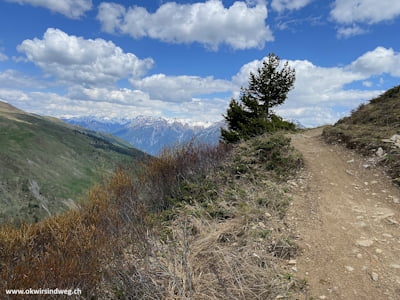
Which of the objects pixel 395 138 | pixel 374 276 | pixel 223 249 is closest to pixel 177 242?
pixel 223 249

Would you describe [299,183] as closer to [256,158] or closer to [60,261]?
[256,158]

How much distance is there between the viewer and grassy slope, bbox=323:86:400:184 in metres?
9.01

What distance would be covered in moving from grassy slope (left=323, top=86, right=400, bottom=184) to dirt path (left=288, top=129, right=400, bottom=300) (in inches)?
21.0

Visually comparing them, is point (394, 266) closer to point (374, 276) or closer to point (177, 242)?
point (374, 276)

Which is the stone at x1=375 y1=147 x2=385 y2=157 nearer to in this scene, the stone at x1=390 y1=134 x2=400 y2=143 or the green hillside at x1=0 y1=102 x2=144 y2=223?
the stone at x1=390 y1=134 x2=400 y2=143

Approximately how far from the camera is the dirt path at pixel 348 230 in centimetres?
438

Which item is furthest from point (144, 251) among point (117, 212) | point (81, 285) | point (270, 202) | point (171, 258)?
point (270, 202)

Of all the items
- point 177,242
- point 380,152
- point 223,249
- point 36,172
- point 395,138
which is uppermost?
point 395,138

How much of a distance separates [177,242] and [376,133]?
384 inches

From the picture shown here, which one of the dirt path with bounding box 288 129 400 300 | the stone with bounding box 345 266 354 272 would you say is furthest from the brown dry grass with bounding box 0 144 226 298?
the stone with bounding box 345 266 354 272

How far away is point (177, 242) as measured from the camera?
239 inches

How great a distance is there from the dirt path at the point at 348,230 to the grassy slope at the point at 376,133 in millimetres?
533

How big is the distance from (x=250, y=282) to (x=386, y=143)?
8566 millimetres

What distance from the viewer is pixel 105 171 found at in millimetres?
11398
